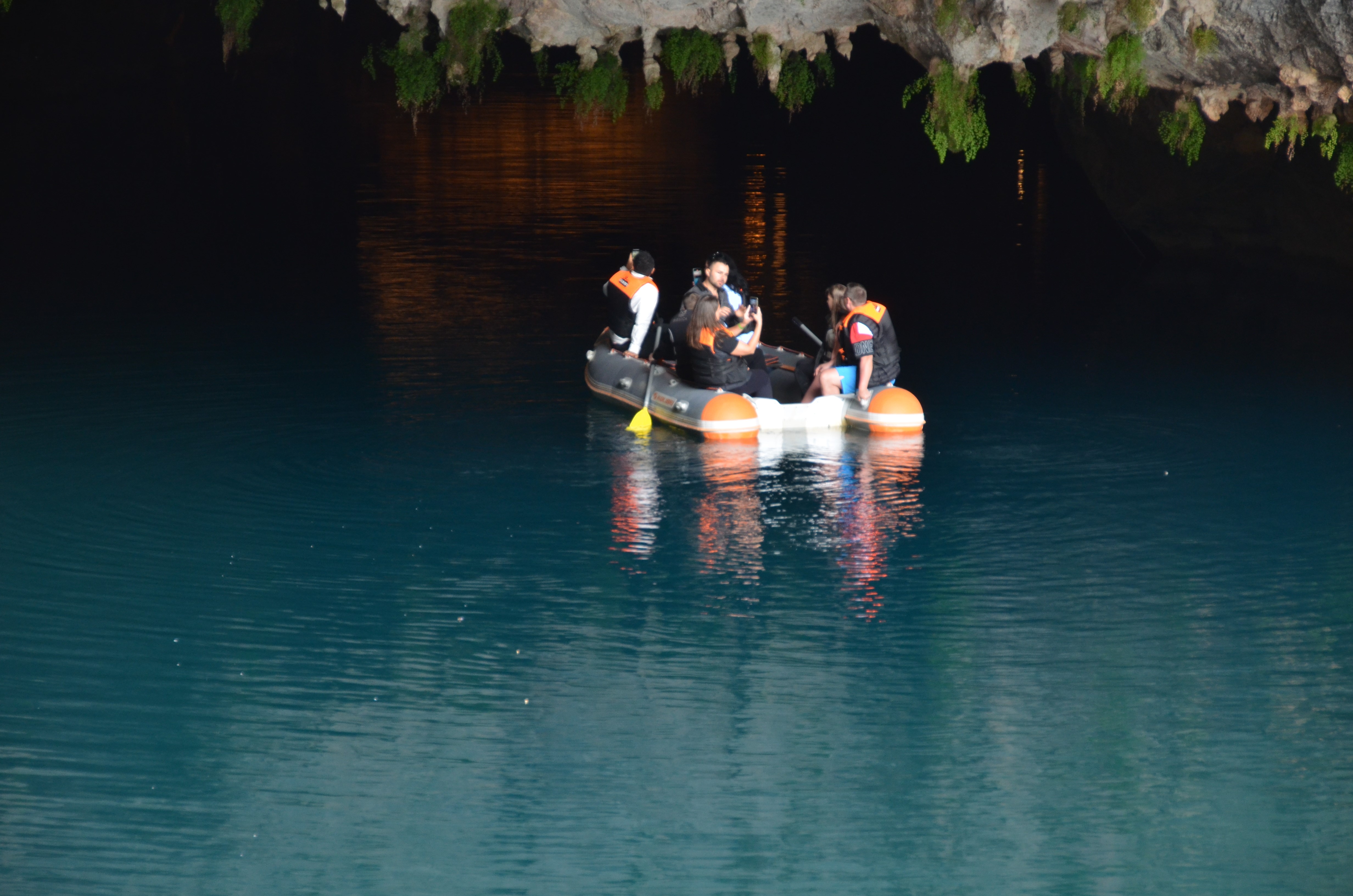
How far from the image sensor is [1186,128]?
12.8 metres

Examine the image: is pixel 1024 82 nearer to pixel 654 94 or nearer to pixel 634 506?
pixel 654 94

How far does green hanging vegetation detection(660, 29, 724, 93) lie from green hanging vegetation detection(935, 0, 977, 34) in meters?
1.97

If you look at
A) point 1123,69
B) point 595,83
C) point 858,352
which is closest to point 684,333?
point 858,352

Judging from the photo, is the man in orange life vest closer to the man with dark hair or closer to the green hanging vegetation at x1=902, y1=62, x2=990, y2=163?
the man with dark hair

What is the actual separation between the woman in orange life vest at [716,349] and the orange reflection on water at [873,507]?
125cm

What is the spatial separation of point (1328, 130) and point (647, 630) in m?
7.66

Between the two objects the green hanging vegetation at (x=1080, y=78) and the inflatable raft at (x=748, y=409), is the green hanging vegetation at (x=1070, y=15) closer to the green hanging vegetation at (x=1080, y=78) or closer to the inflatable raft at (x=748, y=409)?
the green hanging vegetation at (x=1080, y=78)

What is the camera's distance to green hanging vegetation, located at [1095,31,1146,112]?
11.4m

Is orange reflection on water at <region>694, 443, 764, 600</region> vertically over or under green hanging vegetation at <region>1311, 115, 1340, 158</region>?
under

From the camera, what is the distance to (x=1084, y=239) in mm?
23359

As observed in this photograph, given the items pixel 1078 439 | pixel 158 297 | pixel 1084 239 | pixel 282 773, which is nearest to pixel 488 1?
pixel 1078 439

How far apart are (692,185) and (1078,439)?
1734cm

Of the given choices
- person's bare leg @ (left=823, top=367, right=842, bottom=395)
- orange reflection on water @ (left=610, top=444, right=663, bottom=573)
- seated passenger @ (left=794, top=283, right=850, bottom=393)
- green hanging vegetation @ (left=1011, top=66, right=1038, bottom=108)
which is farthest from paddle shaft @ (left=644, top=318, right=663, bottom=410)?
green hanging vegetation @ (left=1011, top=66, right=1038, bottom=108)

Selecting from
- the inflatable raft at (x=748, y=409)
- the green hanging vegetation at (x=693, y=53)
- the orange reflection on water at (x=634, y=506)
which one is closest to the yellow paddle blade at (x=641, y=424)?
the inflatable raft at (x=748, y=409)
